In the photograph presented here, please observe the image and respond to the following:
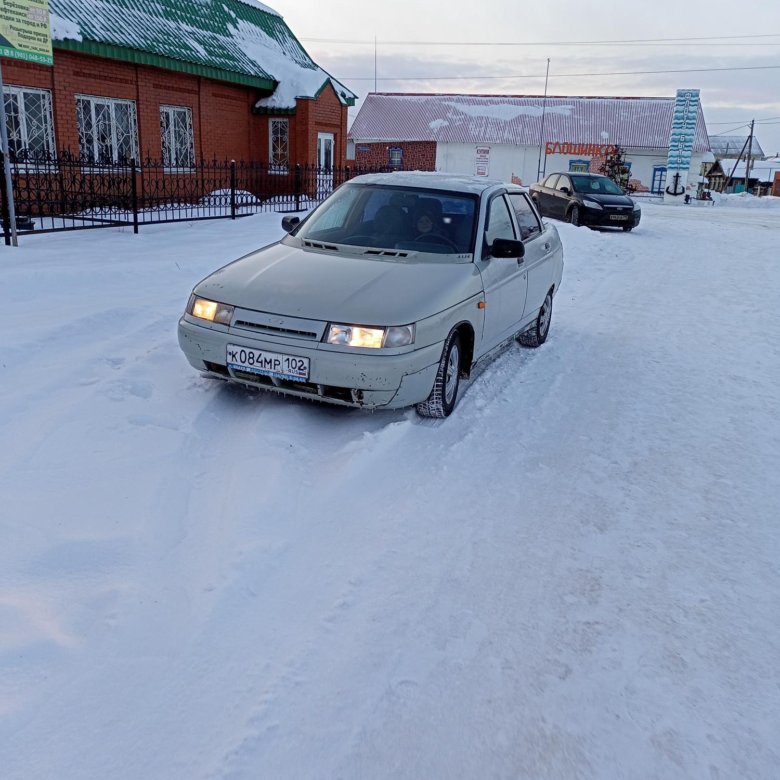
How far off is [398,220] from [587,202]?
45.1ft

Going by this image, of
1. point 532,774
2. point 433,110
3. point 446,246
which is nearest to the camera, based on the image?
point 532,774

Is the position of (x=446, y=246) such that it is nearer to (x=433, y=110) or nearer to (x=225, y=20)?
(x=225, y=20)

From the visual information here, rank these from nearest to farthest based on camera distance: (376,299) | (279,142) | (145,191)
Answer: (376,299)
(145,191)
(279,142)

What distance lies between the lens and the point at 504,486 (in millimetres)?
4074

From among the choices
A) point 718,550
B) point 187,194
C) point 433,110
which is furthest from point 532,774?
point 433,110

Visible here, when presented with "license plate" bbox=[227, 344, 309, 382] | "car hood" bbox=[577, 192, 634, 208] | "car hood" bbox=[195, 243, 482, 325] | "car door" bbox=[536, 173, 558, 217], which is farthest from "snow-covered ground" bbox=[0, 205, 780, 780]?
"car door" bbox=[536, 173, 558, 217]

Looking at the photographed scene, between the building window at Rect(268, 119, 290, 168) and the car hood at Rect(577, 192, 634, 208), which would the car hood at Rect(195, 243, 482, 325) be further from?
the building window at Rect(268, 119, 290, 168)

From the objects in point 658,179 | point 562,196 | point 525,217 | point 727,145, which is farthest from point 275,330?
point 727,145

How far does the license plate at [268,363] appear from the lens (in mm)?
4309

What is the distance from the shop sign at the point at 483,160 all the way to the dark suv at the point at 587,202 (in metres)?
25.6

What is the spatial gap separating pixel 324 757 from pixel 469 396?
135 inches

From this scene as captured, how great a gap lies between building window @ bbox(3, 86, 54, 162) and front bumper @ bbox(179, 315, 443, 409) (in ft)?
37.2

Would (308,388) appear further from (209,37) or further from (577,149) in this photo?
(577,149)

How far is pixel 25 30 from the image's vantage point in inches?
368
